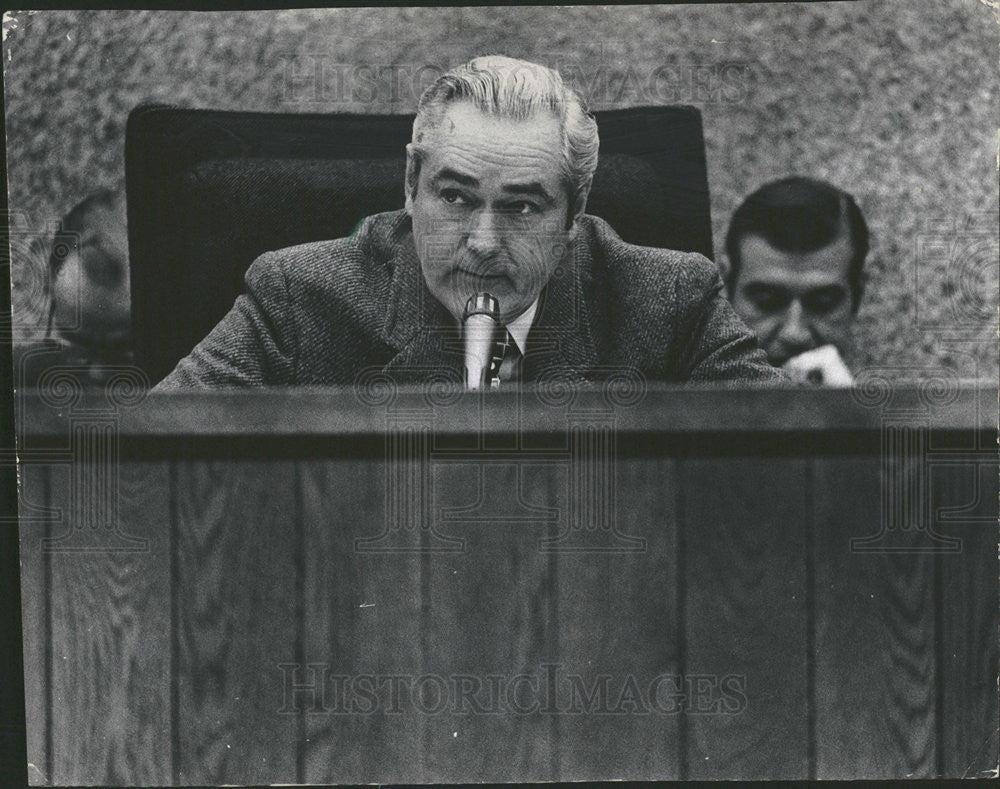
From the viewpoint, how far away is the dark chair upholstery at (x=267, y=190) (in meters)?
2.01

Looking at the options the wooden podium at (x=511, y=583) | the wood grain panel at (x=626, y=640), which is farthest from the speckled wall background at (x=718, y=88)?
the wood grain panel at (x=626, y=640)

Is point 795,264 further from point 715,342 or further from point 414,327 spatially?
point 414,327

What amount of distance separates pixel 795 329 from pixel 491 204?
25.4 inches

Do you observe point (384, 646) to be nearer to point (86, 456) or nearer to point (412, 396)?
point (412, 396)

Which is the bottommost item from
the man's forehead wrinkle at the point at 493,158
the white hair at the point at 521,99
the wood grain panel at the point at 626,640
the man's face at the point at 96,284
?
the wood grain panel at the point at 626,640

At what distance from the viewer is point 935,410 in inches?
78.9

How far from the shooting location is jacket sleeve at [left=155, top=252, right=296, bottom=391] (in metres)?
2.01

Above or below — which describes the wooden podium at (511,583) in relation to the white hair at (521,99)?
below

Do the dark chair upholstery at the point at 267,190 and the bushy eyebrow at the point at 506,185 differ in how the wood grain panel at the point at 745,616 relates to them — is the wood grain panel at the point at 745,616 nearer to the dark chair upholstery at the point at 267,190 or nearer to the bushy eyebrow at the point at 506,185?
the dark chair upholstery at the point at 267,190

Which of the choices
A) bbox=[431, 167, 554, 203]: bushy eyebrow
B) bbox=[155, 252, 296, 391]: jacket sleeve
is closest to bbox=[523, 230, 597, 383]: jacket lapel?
bbox=[431, 167, 554, 203]: bushy eyebrow

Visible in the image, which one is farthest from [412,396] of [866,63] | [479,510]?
[866,63]

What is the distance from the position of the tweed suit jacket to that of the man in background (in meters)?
0.17

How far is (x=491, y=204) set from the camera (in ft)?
6.51

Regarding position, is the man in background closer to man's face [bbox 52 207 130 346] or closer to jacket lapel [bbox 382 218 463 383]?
man's face [bbox 52 207 130 346]
